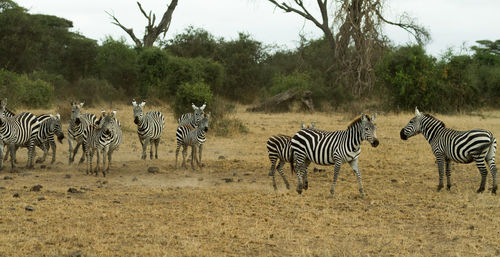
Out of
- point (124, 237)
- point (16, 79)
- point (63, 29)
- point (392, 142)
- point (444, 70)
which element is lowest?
point (124, 237)

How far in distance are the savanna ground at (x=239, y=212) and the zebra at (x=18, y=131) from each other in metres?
0.46

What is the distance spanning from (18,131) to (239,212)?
6333mm

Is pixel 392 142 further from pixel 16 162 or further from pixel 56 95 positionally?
pixel 56 95

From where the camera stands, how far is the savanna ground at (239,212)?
6.33 meters

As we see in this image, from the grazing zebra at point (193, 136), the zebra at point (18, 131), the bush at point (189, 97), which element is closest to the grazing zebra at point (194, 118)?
the grazing zebra at point (193, 136)

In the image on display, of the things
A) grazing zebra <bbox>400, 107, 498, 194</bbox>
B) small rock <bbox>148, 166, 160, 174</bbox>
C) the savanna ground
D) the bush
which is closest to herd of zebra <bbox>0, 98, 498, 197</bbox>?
grazing zebra <bbox>400, 107, 498, 194</bbox>

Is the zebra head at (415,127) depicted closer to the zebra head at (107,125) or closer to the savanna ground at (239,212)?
the savanna ground at (239,212)

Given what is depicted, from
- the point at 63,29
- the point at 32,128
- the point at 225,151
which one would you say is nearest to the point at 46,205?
the point at 32,128

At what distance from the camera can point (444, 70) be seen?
26688 millimetres

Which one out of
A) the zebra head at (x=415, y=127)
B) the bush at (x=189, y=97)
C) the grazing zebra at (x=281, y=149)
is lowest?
the grazing zebra at (x=281, y=149)

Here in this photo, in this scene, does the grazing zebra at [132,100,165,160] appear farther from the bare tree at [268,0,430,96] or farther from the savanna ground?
the bare tree at [268,0,430,96]

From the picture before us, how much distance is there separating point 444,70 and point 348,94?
5438 mm

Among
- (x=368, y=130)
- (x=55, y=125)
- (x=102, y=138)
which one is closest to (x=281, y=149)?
(x=368, y=130)

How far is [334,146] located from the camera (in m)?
9.22
